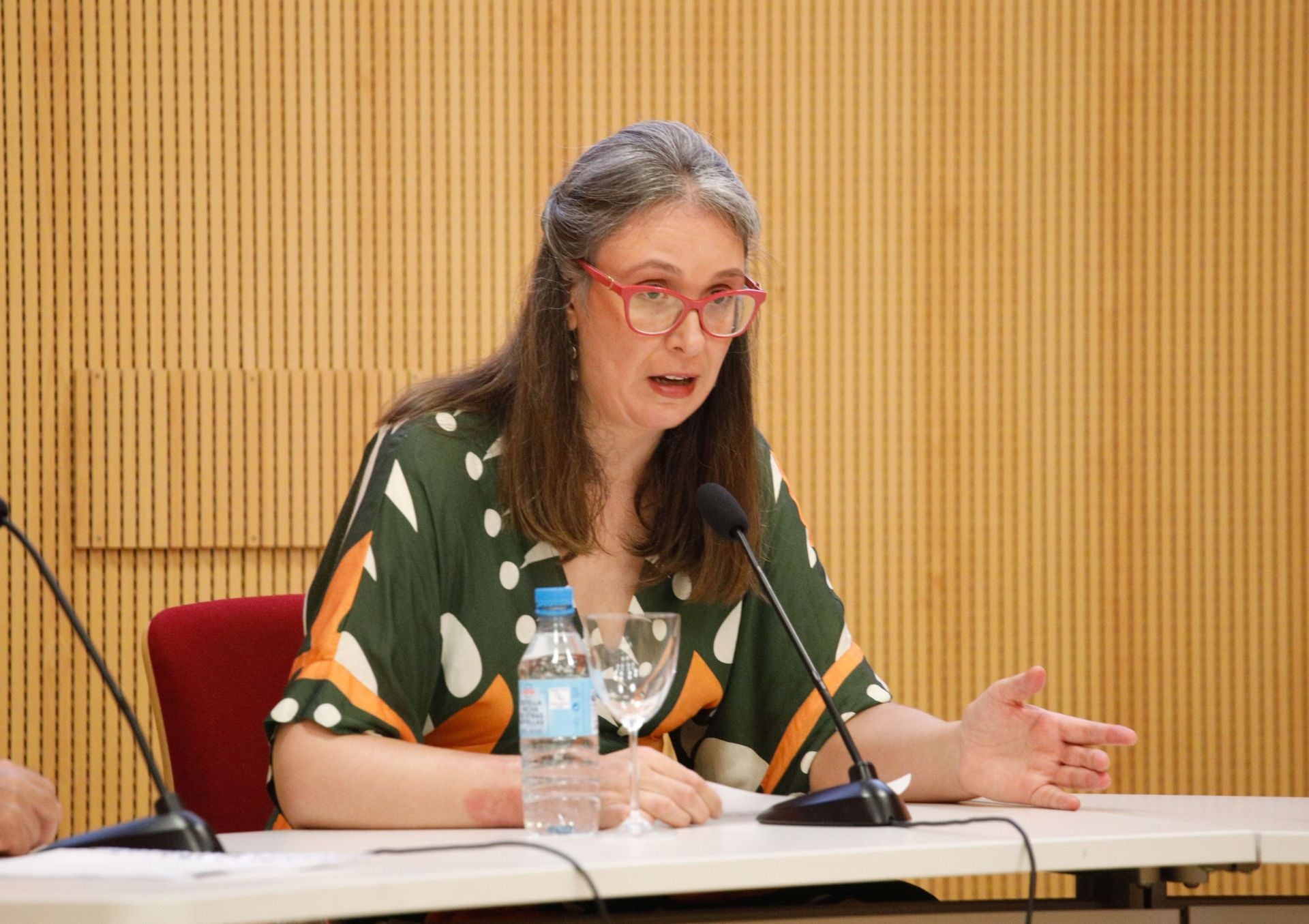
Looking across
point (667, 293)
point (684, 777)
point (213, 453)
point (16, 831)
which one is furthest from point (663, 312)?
point (213, 453)

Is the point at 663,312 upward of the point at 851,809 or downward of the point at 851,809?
upward

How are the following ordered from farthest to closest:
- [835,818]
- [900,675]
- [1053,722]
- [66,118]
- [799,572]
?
1. [900,675]
2. [66,118]
3. [799,572]
4. [1053,722]
5. [835,818]

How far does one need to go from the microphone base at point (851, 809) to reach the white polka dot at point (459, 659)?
53 centimetres

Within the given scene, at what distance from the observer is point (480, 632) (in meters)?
2.02

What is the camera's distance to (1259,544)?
4312 mm

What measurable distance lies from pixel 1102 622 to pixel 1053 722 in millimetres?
2590

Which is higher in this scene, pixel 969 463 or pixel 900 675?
pixel 969 463

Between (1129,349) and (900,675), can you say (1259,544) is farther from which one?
(900,675)

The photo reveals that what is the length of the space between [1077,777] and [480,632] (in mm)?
807

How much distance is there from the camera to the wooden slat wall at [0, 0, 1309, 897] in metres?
4.09

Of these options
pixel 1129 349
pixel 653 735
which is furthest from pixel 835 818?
pixel 1129 349

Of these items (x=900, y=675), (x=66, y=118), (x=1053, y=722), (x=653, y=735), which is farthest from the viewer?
(x=900, y=675)

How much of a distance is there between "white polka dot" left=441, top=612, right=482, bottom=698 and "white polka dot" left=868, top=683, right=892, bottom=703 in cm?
59

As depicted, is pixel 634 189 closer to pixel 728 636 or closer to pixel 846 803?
pixel 728 636
